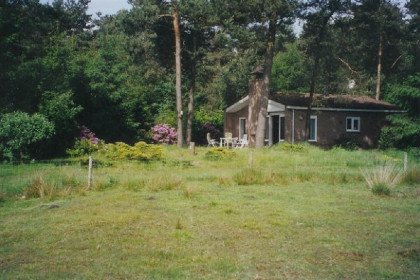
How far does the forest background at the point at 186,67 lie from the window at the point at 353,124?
2.10 m

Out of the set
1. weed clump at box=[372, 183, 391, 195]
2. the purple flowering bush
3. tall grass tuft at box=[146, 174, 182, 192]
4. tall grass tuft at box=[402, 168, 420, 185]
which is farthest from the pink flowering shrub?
weed clump at box=[372, 183, 391, 195]

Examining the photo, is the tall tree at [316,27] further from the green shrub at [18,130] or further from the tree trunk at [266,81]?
the green shrub at [18,130]

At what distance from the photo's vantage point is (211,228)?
8.01 m

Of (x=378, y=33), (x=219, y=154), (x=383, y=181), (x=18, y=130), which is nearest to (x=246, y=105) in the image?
(x=378, y=33)

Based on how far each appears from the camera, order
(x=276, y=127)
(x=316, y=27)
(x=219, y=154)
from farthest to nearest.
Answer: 1. (x=276, y=127)
2. (x=316, y=27)
3. (x=219, y=154)

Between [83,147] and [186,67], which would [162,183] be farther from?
[186,67]

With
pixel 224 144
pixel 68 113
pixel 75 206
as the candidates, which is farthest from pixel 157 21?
pixel 75 206

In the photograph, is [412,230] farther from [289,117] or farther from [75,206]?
[289,117]

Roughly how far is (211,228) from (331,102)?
26.1m

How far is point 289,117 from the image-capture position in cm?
3006

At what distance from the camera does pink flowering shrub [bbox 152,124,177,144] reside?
104 feet

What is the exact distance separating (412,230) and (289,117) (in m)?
22.3

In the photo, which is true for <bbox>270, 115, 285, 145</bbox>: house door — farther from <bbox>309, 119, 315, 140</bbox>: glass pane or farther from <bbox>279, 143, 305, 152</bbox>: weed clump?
<bbox>279, 143, 305, 152</bbox>: weed clump

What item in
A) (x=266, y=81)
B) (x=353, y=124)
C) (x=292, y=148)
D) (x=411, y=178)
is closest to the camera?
(x=411, y=178)
